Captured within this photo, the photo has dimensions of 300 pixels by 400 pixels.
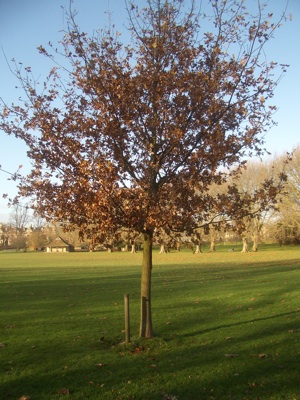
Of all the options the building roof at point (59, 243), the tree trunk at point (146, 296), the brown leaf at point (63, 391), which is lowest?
the brown leaf at point (63, 391)

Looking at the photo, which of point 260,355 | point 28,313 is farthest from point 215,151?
point 28,313

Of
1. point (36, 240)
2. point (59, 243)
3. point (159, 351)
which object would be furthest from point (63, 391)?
point (36, 240)

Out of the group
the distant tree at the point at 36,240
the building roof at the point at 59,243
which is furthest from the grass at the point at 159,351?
the distant tree at the point at 36,240

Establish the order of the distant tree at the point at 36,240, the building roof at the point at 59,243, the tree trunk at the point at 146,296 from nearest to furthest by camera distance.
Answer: the tree trunk at the point at 146,296
the building roof at the point at 59,243
the distant tree at the point at 36,240

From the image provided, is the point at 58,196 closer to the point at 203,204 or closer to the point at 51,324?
the point at 203,204

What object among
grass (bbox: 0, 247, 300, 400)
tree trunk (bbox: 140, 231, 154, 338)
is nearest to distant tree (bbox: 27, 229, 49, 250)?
grass (bbox: 0, 247, 300, 400)

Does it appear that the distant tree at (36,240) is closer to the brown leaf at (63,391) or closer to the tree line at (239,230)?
the tree line at (239,230)

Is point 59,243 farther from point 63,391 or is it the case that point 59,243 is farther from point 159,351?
point 63,391

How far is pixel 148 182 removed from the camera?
7656 millimetres

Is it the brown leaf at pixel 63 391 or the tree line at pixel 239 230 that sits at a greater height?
the tree line at pixel 239 230

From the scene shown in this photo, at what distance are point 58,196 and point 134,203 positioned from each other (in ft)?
5.05

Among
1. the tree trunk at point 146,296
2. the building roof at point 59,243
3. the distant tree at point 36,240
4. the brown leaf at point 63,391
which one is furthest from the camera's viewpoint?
the distant tree at point 36,240

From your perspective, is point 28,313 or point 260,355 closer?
point 260,355

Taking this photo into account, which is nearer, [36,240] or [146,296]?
[146,296]
